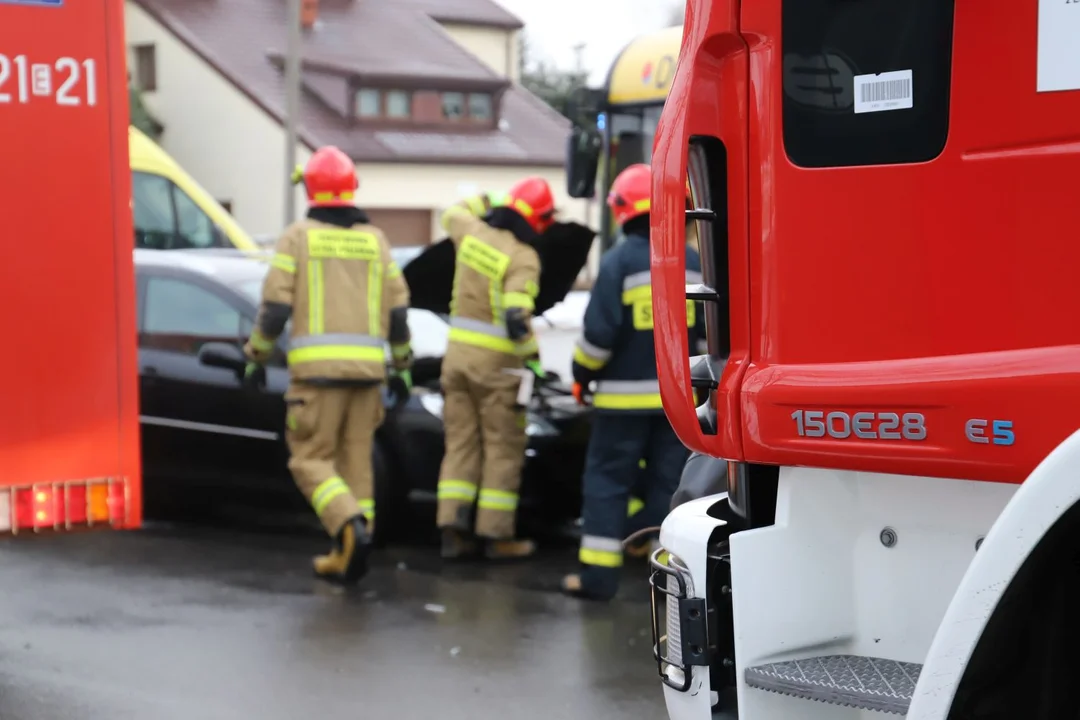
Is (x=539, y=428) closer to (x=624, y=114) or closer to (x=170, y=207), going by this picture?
(x=624, y=114)

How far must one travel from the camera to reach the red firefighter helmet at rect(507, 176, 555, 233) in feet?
24.8

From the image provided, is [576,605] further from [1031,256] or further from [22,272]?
[1031,256]

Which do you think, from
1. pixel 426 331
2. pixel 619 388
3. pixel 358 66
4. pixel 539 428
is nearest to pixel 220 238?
pixel 426 331

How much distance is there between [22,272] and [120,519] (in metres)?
0.80

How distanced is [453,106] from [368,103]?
2278 mm

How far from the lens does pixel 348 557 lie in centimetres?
711

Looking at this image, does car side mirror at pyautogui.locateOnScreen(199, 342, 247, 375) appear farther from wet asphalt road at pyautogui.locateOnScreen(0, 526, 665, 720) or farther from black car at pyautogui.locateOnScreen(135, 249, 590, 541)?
wet asphalt road at pyautogui.locateOnScreen(0, 526, 665, 720)

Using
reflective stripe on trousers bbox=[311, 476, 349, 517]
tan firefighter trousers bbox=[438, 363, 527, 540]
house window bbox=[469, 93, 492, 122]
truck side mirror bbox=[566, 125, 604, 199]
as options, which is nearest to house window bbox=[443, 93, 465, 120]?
house window bbox=[469, 93, 492, 122]

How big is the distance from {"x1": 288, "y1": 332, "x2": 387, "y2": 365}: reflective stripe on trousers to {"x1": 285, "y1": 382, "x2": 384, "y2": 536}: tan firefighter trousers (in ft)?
0.47

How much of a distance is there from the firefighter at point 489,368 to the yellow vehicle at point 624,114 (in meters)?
2.91

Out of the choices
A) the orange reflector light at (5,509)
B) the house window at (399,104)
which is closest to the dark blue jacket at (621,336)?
the orange reflector light at (5,509)

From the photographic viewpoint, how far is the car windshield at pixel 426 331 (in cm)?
849

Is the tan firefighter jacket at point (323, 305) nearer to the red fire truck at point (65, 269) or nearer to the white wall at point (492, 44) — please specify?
the red fire truck at point (65, 269)

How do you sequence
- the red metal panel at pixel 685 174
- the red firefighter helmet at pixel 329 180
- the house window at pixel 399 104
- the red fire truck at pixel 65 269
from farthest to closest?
1. the house window at pixel 399 104
2. the red firefighter helmet at pixel 329 180
3. the red fire truck at pixel 65 269
4. the red metal panel at pixel 685 174
